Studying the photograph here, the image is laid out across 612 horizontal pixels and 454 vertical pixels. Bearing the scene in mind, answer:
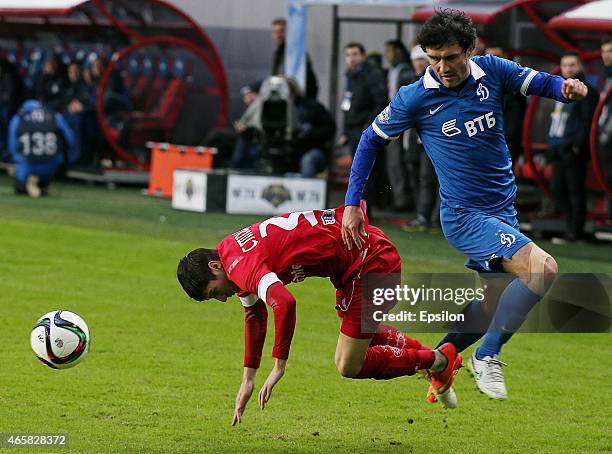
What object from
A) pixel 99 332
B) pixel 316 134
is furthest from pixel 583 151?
pixel 99 332

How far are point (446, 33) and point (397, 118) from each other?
23.9 inches

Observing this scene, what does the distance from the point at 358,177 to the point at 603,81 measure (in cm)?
977

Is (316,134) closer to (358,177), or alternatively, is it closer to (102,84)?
(102,84)

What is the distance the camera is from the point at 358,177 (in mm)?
7215

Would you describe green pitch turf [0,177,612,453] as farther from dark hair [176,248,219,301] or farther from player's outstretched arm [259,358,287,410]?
dark hair [176,248,219,301]

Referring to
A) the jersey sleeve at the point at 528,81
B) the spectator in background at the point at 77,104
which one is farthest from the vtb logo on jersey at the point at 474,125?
the spectator in background at the point at 77,104

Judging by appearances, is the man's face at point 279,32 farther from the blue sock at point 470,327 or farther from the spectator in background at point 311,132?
the blue sock at point 470,327

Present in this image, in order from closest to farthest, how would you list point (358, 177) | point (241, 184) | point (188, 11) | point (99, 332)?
point (358, 177) < point (99, 332) < point (241, 184) < point (188, 11)

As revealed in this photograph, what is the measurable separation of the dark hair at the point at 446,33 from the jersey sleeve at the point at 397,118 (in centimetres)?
39

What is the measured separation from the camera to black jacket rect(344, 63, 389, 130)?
16.0 metres

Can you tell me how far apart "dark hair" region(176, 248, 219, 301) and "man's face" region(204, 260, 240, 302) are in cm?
2

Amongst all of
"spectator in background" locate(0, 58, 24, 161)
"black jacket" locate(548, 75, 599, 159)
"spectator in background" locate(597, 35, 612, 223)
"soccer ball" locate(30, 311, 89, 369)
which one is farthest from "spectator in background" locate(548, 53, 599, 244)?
"spectator in background" locate(0, 58, 24, 161)

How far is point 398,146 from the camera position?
16.9 meters

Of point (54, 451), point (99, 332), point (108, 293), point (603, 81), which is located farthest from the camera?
point (603, 81)
